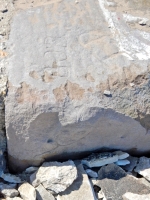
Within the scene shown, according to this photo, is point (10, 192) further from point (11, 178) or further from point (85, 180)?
point (85, 180)

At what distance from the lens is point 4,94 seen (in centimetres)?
194

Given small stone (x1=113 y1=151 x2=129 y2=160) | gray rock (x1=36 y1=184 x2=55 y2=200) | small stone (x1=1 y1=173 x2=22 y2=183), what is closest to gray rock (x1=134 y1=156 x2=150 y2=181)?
small stone (x1=113 y1=151 x2=129 y2=160)

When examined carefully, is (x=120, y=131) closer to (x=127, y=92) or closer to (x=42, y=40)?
(x=127, y=92)

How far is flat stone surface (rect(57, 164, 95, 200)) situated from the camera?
6.68 feet

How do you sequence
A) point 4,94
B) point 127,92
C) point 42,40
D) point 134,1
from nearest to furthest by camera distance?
point 4,94
point 127,92
point 42,40
point 134,1

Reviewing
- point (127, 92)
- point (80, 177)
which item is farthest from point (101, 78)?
point (80, 177)

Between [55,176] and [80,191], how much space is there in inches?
7.0

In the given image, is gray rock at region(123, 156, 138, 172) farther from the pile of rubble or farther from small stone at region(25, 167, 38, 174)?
small stone at region(25, 167, 38, 174)

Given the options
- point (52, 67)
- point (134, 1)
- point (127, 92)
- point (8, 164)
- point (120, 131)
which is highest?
point (134, 1)

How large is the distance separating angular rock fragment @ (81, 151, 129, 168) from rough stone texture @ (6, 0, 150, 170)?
56 millimetres

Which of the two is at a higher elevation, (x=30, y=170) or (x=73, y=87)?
(x=73, y=87)

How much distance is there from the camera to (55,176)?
2066mm

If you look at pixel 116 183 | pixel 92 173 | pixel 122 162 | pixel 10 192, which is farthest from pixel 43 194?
pixel 122 162

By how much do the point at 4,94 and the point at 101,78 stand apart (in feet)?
1.93
